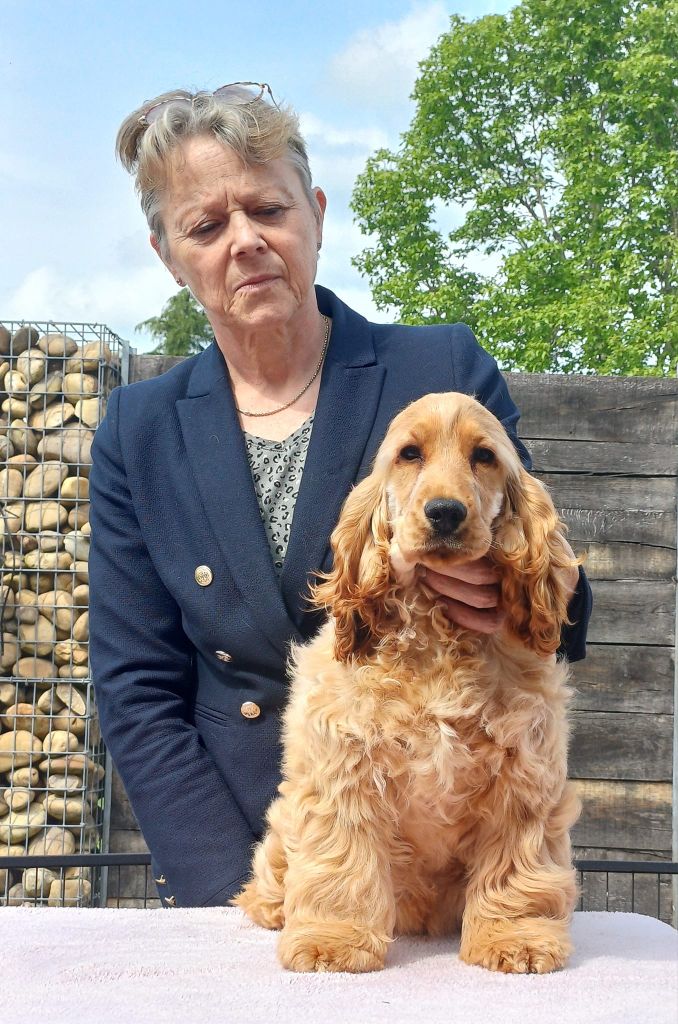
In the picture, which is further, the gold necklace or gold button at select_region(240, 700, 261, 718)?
the gold necklace

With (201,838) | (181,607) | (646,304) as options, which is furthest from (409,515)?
(646,304)

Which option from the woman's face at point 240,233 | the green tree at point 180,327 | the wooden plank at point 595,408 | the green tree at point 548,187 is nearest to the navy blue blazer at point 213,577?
the woman's face at point 240,233

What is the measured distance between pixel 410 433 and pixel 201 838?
115cm

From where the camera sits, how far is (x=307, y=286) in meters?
2.54

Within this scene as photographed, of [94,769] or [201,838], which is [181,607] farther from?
[94,769]

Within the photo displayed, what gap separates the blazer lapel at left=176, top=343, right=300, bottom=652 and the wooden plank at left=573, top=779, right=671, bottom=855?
331 centimetres

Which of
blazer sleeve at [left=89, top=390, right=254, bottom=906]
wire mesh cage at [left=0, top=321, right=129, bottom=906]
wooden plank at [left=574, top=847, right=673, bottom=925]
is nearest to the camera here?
blazer sleeve at [left=89, top=390, right=254, bottom=906]

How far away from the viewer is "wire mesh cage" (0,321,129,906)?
548cm

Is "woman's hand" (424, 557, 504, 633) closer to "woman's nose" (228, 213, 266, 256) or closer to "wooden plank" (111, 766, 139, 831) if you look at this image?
"woman's nose" (228, 213, 266, 256)

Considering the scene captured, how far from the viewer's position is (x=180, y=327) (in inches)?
1223

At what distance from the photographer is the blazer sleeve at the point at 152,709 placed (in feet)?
→ 8.06

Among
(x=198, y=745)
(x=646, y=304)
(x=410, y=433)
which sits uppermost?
(x=646, y=304)

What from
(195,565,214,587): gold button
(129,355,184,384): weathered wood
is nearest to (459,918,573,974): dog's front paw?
(195,565,214,587): gold button

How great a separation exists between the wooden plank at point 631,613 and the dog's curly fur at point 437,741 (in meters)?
3.44
